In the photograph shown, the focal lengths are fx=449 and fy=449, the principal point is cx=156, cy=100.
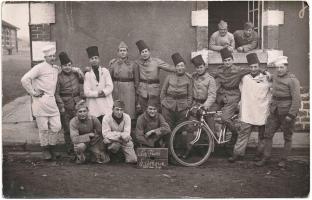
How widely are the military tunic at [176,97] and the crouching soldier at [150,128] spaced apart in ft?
0.76

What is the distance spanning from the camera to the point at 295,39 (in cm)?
777

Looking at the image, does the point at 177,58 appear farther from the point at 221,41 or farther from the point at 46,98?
the point at 46,98

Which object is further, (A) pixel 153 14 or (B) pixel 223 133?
(A) pixel 153 14

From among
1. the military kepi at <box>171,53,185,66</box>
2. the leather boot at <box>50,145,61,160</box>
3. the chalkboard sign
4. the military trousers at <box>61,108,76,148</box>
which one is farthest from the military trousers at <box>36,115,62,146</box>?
the military kepi at <box>171,53,185,66</box>

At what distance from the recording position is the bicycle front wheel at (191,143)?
22.8ft

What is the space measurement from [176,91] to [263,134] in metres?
1.54

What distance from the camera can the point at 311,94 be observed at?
6.87 metres

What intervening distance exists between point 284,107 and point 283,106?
22 millimetres

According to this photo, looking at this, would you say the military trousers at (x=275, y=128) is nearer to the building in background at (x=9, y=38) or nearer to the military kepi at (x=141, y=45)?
the military kepi at (x=141, y=45)

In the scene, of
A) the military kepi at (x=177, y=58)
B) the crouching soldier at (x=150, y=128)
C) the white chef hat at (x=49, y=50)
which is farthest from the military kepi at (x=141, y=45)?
the white chef hat at (x=49, y=50)

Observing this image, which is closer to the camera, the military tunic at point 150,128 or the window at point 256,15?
the military tunic at point 150,128

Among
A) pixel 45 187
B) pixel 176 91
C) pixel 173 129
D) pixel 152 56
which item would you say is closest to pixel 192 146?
pixel 173 129

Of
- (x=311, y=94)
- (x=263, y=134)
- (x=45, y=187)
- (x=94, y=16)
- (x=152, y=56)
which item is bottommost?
(x=45, y=187)

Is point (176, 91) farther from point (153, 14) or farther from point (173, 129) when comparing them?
point (153, 14)
